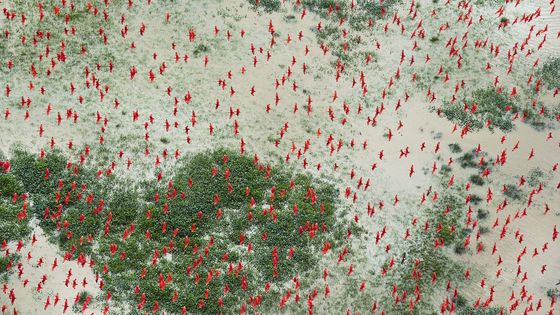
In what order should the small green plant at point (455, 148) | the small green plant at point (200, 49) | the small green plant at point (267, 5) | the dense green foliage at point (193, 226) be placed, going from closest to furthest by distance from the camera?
the dense green foliage at point (193, 226)
the small green plant at point (455, 148)
the small green plant at point (200, 49)
the small green plant at point (267, 5)

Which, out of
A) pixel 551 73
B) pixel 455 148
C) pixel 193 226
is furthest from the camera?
pixel 551 73

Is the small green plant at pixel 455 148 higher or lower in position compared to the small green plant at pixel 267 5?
lower

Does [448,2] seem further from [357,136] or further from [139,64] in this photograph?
[139,64]

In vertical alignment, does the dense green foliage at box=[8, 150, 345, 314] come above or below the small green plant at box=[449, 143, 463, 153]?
A: below

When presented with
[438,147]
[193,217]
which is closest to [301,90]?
[438,147]

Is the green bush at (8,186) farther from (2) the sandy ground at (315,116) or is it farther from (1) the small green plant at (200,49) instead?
(1) the small green plant at (200,49)

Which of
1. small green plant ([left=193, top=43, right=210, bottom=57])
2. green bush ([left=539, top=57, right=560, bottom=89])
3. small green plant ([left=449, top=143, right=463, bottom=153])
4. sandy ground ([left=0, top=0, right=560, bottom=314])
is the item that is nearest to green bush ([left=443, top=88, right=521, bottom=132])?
sandy ground ([left=0, top=0, right=560, bottom=314])

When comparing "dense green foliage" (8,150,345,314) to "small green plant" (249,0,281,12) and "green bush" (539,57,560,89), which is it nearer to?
"small green plant" (249,0,281,12)

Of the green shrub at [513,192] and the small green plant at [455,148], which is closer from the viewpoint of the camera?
the green shrub at [513,192]

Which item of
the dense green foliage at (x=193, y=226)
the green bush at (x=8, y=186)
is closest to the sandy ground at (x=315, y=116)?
the dense green foliage at (x=193, y=226)

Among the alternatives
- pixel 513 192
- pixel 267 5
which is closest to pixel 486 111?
pixel 513 192

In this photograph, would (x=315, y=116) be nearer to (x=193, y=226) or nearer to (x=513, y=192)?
(x=193, y=226)
